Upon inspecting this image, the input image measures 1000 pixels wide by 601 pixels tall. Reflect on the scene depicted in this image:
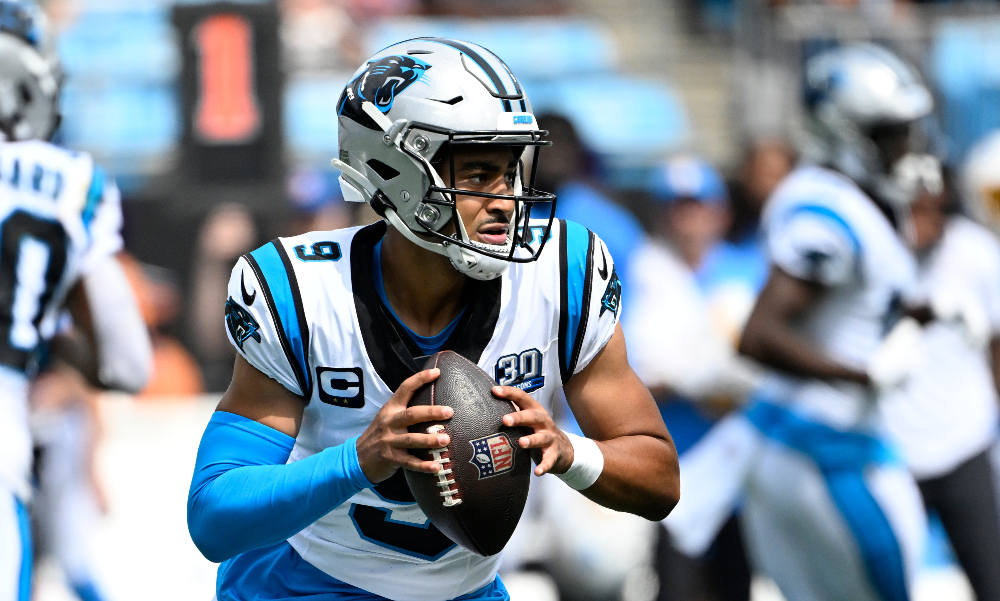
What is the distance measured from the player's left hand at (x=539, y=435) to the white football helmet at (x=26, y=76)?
2021 millimetres

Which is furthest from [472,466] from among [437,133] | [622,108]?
[622,108]

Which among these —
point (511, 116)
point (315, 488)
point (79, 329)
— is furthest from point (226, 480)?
point (79, 329)

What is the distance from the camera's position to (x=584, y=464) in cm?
235

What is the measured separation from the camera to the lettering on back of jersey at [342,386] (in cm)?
246

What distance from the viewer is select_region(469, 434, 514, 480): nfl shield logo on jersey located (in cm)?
224

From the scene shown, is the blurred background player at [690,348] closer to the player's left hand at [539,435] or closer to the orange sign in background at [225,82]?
the player's left hand at [539,435]

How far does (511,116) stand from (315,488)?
2.50 feet

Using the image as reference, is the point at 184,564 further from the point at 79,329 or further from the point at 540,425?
the point at 540,425

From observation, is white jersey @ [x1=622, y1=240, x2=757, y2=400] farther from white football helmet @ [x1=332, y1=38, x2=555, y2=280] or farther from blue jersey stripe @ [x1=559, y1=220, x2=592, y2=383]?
white football helmet @ [x1=332, y1=38, x2=555, y2=280]

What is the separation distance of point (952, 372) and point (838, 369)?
1368mm

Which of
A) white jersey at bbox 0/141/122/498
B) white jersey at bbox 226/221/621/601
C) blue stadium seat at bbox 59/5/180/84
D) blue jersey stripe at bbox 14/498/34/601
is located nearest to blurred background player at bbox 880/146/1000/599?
white jersey at bbox 226/221/621/601

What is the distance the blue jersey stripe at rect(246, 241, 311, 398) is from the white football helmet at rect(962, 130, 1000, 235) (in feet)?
13.8

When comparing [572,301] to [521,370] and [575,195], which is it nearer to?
[521,370]

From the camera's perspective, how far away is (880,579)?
12.7ft
